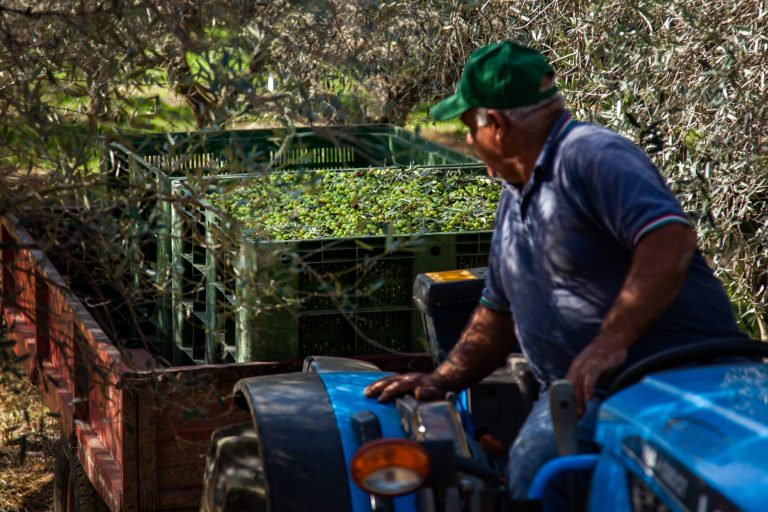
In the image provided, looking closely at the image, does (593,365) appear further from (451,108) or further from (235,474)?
(235,474)

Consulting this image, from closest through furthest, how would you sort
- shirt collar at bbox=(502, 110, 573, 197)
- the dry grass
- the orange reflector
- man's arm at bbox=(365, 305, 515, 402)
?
the orange reflector, shirt collar at bbox=(502, 110, 573, 197), man's arm at bbox=(365, 305, 515, 402), the dry grass

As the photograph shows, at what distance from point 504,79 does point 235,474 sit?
124cm

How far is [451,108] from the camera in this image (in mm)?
2830

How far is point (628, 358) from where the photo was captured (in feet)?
8.23

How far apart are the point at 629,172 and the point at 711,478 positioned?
0.78 metres

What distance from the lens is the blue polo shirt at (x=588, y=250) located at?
7.92ft

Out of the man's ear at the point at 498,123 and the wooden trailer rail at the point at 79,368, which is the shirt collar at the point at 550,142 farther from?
the wooden trailer rail at the point at 79,368

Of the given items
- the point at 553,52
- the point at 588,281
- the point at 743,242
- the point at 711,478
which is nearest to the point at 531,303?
the point at 588,281

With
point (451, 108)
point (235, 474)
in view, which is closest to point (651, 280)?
point (451, 108)

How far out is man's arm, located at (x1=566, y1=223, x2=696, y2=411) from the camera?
2.34m

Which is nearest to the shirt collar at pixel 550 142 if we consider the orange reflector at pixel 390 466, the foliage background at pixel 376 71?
the orange reflector at pixel 390 466

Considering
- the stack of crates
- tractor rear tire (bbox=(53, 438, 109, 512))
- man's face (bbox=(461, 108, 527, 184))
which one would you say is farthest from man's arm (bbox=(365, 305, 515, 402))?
tractor rear tire (bbox=(53, 438, 109, 512))

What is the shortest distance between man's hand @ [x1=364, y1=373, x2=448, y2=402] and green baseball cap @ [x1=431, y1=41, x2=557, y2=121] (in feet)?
2.32

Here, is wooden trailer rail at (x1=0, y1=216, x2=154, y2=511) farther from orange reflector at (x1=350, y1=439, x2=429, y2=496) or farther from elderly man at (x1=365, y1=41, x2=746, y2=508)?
orange reflector at (x1=350, y1=439, x2=429, y2=496)
